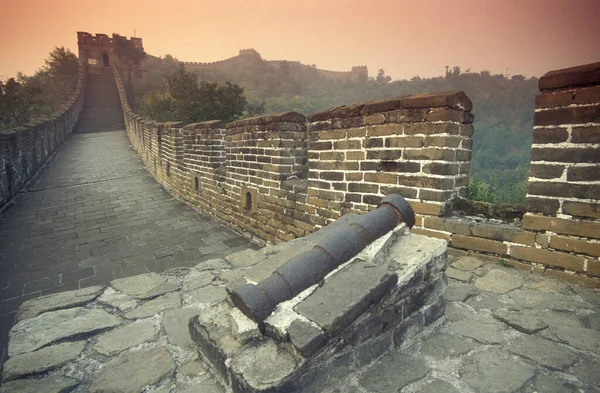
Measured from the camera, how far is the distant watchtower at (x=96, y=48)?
32.8m

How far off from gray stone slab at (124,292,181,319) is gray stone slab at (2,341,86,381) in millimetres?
311

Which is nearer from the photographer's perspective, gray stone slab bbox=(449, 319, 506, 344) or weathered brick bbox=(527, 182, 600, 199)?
gray stone slab bbox=(449, 319, 506, 344)

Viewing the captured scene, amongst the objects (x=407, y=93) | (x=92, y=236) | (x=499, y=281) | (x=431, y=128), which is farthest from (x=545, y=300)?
(x=407, y=93)

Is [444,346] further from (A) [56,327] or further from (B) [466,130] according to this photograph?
(A) [56,327]

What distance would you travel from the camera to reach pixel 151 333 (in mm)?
1634

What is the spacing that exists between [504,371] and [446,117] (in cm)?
162

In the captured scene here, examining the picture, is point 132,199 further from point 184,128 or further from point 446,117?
point 446,117

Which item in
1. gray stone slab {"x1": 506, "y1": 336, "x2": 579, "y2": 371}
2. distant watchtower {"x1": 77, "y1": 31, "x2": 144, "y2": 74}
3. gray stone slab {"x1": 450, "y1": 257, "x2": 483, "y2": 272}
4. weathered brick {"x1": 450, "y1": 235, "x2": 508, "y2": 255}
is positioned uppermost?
distant watchtower {"x1": 77, "y1": 31, "x2": 144, "y2": 74}

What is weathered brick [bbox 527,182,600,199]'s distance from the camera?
1.71 m

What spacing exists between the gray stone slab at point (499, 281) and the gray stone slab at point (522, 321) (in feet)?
0.75

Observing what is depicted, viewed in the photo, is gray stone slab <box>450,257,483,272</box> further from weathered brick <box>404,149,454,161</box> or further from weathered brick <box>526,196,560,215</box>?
weathered brick <box>404,149,454,161</box>

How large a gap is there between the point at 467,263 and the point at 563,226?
60cm

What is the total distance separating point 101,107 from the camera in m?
22.5

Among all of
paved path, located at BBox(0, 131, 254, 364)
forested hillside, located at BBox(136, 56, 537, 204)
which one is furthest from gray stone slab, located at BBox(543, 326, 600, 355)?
forested hillside, located at BBox(136, 56, 537, 204)
